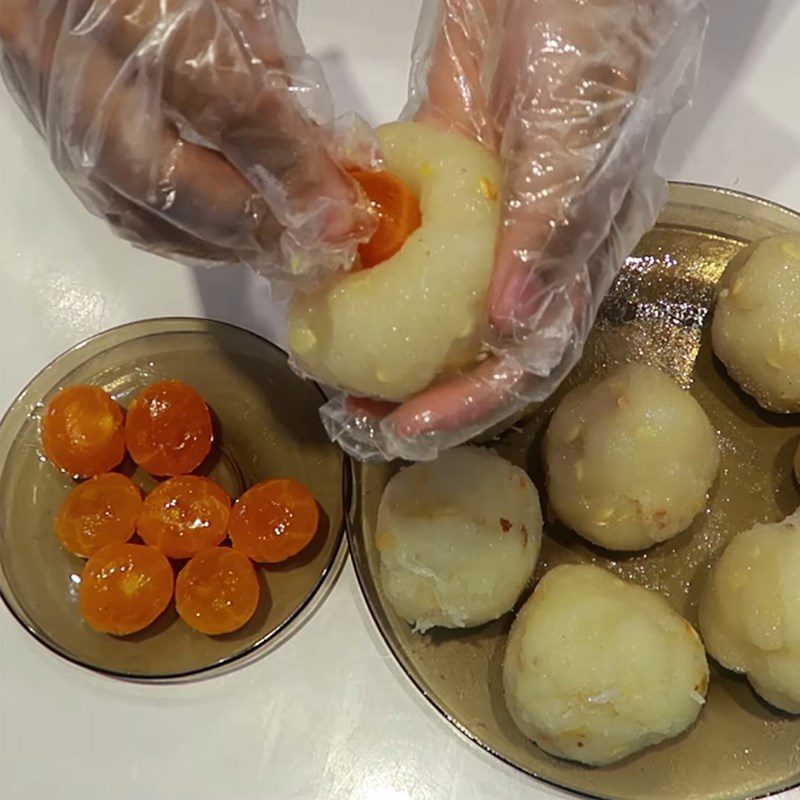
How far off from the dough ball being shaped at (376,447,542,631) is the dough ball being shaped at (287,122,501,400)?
178 millimetres

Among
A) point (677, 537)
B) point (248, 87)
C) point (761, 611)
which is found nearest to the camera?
point (248, 87)

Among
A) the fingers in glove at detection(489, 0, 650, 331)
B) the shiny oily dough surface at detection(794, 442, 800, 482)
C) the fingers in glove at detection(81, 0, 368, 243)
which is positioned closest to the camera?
the fingers in glove at detection(81, 0, 368, 243)

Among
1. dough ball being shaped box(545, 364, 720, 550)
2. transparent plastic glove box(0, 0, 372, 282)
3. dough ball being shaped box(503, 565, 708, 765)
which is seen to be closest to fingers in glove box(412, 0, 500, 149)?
transparent plastic glove box(0, 0, 372, 282)

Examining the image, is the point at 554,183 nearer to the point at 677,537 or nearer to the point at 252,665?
the point at 677,537

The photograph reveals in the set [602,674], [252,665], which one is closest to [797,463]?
[602,674]

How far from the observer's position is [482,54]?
80 cm

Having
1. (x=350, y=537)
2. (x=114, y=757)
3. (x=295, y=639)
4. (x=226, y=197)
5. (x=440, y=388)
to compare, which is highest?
(x=226, y=197)

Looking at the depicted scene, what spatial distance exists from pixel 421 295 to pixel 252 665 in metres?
0.47

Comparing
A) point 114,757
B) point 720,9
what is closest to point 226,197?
point 114,757

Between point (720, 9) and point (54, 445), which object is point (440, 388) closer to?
point (54, 445)

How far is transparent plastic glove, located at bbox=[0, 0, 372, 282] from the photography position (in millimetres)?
560

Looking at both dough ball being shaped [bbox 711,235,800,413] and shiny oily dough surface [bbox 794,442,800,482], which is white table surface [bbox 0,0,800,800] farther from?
shiny oily dough surface [bbox 794,442,800,482]

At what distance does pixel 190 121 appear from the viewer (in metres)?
0.58

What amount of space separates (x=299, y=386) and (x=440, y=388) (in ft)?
1.06
